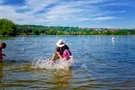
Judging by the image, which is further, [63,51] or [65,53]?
[63,51]

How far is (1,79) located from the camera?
13281mm

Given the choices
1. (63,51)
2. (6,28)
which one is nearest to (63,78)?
(63,51)

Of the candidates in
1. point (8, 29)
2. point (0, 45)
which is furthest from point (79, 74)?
point (8, 29)

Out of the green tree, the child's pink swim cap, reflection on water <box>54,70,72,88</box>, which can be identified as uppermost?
the green tree

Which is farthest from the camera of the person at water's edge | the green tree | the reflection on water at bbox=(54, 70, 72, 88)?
the green tree

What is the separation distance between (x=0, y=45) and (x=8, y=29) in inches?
6563

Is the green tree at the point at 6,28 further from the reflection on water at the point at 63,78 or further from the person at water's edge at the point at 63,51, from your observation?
the reflection on water at the point at 63,78

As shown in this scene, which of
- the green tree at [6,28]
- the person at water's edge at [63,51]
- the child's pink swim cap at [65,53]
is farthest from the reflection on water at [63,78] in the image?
the green tree at [6,28]

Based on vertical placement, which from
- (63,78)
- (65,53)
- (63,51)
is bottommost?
(63,78)

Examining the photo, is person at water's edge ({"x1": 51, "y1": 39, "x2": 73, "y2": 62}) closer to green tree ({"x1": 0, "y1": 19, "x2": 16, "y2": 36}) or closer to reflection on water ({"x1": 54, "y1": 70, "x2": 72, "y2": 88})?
reflection on water ({"x1": 54, "y1": 70, "x2": 72, "y2": 88})

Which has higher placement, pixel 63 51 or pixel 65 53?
pixel 63 51

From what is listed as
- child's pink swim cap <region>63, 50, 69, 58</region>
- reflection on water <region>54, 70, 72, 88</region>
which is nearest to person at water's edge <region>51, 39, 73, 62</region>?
child's pink swim cap <region>63, 50, 69, 58</region>

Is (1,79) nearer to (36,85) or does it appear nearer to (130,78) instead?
(36,85)

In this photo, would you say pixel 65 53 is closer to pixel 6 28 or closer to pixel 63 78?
pixel 63 78
